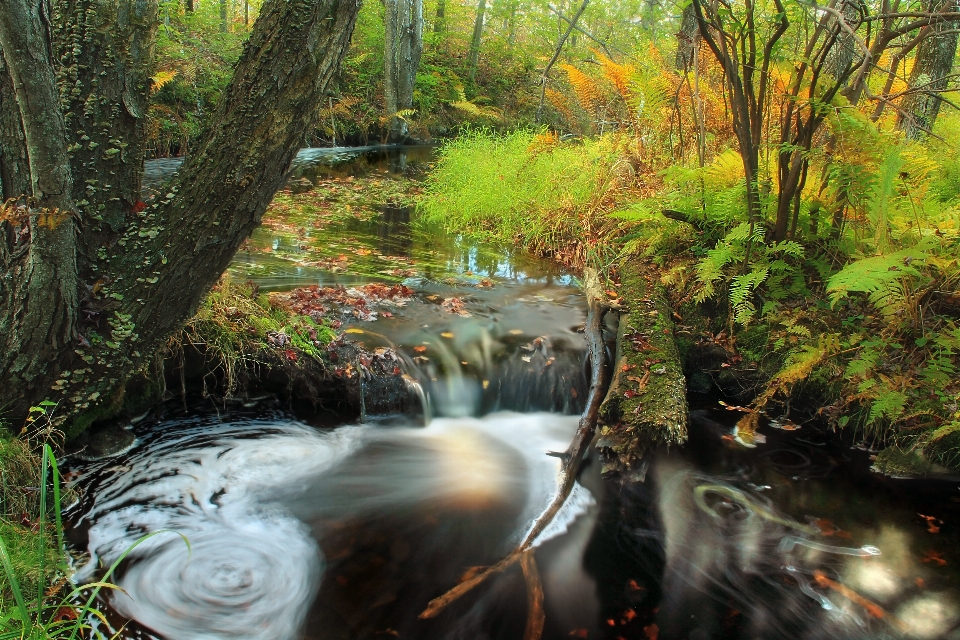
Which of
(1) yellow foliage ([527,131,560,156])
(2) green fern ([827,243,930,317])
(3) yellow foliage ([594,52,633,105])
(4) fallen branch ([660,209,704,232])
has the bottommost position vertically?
(2) green fern ([827,243,930,317])

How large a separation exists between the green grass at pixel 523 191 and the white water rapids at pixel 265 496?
411cm

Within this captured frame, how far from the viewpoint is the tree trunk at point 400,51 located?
53.7ft

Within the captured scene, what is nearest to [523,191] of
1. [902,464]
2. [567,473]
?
[567,473]

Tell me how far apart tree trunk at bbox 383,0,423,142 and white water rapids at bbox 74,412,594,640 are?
1365cm

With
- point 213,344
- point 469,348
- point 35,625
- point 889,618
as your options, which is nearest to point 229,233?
point 213,344

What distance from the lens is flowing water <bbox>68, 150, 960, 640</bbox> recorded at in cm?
310

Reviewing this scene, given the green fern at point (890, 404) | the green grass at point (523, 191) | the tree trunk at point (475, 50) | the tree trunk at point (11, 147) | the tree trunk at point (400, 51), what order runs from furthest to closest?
the tree trunk at point (475, 50), the tree trunk at point (400, 51), the green grass at point (523, 191), the green fern at point (890, 404), the tree trunk at point (11, 147)

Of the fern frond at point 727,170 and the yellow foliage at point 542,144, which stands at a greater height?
the yellow foliage at point 542,144

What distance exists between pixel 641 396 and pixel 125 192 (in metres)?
3.22

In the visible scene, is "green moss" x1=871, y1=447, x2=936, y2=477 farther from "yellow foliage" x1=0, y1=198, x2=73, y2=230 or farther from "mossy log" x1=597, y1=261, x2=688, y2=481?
"yellow foliage" x1=0, y1=198, x2=73, y2=230

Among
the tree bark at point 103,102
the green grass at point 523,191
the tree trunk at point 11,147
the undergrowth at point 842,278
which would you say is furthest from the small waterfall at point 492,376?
the green grass at point 523,191

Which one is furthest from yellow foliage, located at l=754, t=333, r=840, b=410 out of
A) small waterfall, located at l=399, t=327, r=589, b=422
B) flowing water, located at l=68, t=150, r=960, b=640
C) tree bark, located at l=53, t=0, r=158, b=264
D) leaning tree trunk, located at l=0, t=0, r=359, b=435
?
tree bark, located at l=53, t=0, r=158, b=264

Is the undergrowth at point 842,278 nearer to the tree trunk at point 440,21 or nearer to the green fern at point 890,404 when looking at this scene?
the green fern at point 890,404

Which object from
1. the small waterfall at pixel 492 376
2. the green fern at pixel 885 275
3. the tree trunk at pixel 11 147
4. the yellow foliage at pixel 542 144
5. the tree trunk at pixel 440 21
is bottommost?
the small waterfall at pixel 492 376
